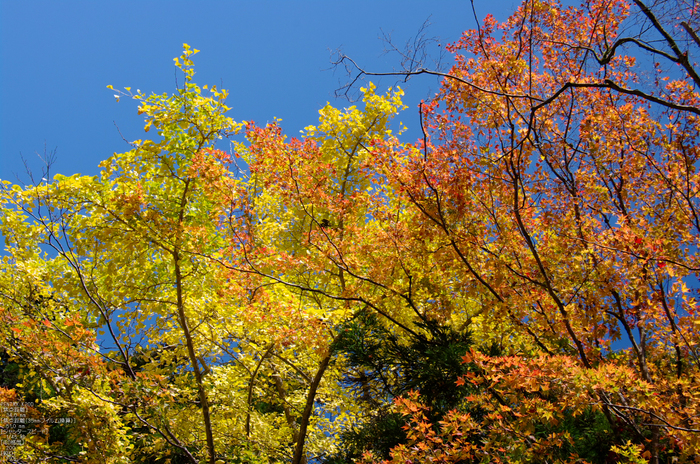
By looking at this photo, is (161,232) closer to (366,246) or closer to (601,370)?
(366,246)

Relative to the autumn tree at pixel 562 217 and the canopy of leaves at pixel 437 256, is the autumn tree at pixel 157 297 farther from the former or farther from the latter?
the autumn tree at pixel 562 217

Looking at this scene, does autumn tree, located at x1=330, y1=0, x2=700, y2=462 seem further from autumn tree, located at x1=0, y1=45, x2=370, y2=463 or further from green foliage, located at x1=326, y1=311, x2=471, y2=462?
autumn tree, located at x1=0, y1=45, x2=370, y2=463

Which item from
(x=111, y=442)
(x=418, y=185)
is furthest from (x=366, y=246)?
(x=111, y=442)

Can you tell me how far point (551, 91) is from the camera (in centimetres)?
492

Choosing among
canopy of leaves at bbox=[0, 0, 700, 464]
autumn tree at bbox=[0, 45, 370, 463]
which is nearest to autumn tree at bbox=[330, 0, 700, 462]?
canopy of leaves at bbox=[0, 0, 700, 464]

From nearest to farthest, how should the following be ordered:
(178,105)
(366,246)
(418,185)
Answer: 1. (418,185)
2. (366,246)
3. (178,105)

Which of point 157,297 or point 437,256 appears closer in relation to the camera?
point 437,256

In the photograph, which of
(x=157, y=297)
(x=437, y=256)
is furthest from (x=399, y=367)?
(x=157, y=297)

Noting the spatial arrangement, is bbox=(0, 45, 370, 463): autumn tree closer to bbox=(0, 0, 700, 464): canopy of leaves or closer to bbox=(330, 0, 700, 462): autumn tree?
bbox=(0, 0, 700, 464): canopy of leaves

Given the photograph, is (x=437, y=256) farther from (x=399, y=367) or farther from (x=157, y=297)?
(x=157, y=297)

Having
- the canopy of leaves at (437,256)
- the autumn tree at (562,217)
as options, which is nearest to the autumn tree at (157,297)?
Answer: the canopy of leaves at (437,256)

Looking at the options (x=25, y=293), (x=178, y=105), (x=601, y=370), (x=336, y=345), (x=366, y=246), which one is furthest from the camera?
(x=25, y=293)

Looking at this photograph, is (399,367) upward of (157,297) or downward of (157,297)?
downward

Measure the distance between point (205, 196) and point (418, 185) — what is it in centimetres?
287
